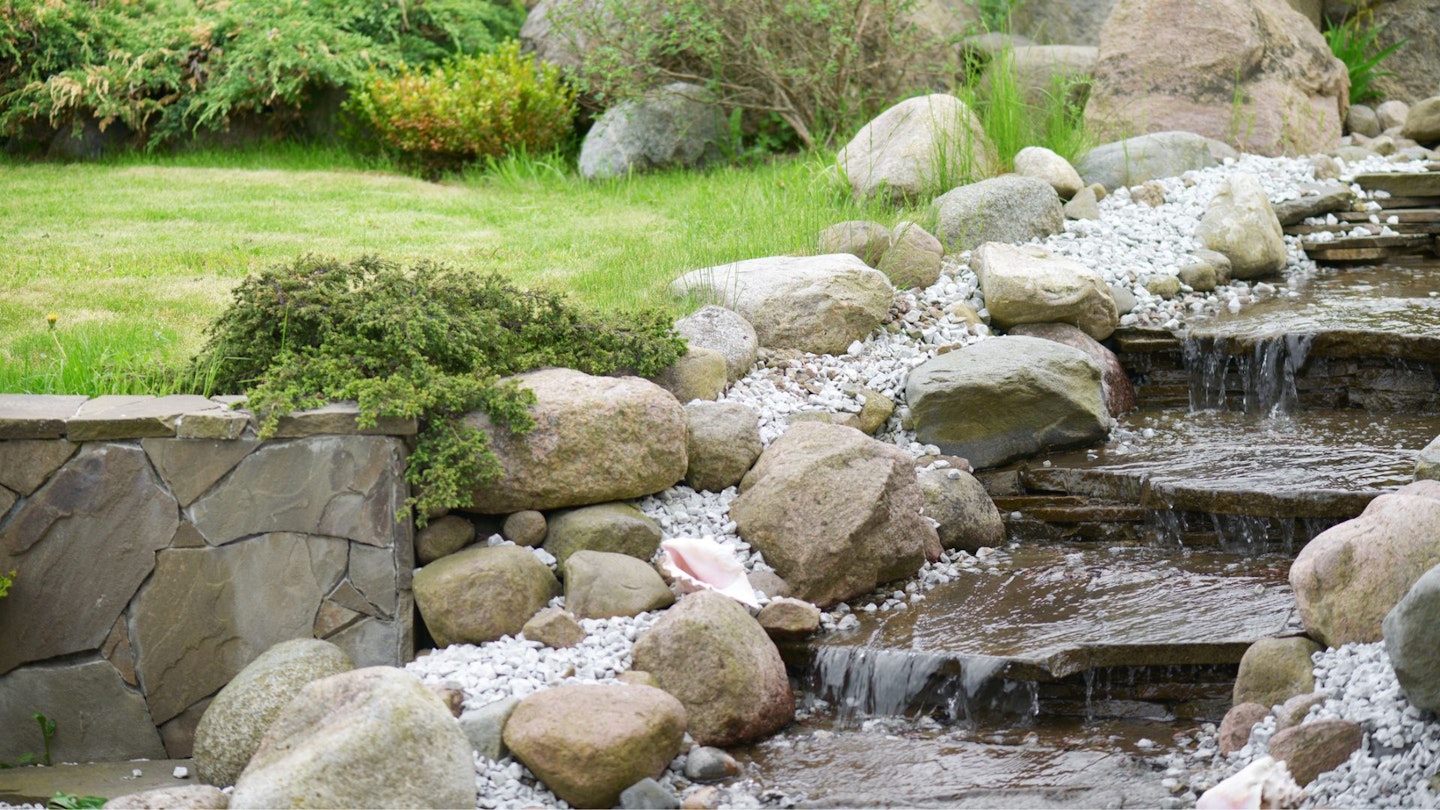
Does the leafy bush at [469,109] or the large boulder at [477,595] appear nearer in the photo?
the large boulder at [477,595]

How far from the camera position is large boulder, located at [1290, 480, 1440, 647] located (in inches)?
139

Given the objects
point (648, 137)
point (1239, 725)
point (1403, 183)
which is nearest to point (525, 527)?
point (1239, 725)

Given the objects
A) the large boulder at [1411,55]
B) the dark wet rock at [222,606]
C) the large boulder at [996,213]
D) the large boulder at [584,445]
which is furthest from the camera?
the large boulder at [1411,55]

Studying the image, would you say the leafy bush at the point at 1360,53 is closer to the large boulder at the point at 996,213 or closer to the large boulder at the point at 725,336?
the large boulder at the point at 996,213

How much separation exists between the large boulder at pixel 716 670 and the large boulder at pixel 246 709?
96 cm

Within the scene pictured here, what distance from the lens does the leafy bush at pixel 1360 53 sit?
10461 mm

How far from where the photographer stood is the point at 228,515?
4059 mm

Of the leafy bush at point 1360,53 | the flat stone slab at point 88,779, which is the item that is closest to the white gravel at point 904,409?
the flat stone slab at point 88,779

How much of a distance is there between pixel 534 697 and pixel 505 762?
7.4 inches

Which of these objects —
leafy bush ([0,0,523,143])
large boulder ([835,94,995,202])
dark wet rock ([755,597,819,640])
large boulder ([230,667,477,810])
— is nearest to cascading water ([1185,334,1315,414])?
large boulder ([835,94,995,202])

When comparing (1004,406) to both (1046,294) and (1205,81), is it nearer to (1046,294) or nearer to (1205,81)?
(1046,294)

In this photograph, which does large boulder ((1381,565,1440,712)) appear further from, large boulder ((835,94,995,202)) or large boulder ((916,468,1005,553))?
large boulder ((835,94,995,202))

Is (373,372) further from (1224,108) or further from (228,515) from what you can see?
(1224,108)

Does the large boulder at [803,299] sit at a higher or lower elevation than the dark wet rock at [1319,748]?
higher
